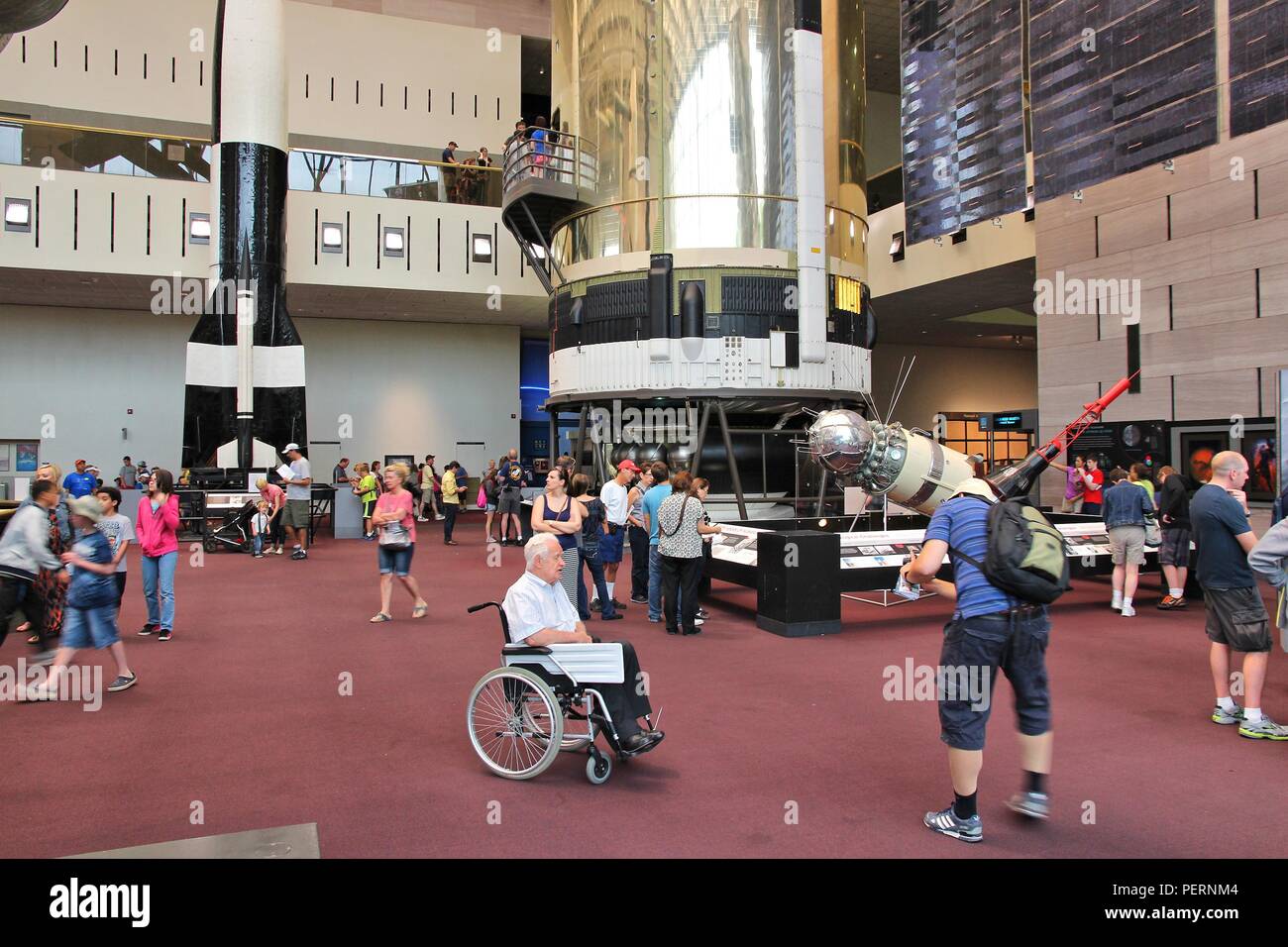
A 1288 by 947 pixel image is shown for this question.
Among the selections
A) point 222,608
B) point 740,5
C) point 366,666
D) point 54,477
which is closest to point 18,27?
point 54,477

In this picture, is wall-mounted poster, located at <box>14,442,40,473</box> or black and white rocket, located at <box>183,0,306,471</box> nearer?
black and white rocket, located at <box>183,0,306,471</box>

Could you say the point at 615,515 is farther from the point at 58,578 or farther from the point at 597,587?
the point at 58,578

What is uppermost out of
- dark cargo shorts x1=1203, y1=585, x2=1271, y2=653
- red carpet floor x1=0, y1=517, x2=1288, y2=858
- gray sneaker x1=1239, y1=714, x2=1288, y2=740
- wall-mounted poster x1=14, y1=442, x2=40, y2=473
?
wall-mounted poster x1=14, y1=442, x2=40, y2=473

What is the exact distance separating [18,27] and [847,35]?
13.8 m

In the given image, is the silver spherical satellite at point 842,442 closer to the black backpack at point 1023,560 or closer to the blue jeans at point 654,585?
the blue jeans at point 654,585

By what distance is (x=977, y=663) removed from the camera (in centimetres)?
352

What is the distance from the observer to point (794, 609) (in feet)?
26.0

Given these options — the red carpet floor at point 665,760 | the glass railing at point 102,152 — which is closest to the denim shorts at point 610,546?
the red carpet floor at point 665,760

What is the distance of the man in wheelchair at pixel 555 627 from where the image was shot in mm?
4289

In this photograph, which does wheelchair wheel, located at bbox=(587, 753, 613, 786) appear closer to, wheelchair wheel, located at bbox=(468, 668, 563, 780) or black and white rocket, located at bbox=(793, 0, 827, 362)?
wheelchair wheel, located at bbox=(468, 668, 563, 780)

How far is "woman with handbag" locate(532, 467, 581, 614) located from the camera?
735cm

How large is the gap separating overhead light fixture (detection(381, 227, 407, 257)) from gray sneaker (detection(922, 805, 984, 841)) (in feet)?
70.3

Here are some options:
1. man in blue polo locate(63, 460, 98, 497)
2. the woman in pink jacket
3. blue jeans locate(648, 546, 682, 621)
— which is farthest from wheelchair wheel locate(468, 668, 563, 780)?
man in blue polo locate(63, 460, 98, 497)

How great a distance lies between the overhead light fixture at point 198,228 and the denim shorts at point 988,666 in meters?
22.0
